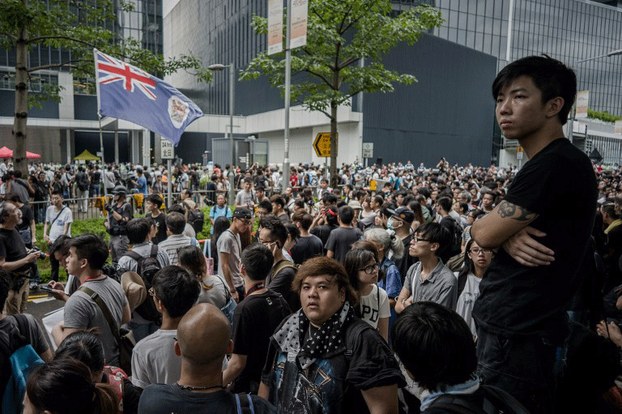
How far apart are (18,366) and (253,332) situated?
1539mm

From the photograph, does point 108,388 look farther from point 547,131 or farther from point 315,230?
point 315,230

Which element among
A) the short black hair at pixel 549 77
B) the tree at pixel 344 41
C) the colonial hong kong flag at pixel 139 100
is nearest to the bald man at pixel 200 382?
the short black hair at pixel 549 77

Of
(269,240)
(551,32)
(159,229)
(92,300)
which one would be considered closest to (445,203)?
(269,240)

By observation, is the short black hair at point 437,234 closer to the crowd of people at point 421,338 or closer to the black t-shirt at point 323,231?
the crowd of people at point 421,338

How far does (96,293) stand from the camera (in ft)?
12.4

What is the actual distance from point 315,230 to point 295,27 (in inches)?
228

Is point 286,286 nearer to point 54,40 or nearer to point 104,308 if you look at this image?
point 104,308

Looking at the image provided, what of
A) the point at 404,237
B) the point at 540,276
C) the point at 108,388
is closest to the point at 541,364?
the point at 540,276

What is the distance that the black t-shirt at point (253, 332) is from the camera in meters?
3.51

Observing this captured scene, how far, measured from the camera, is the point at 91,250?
3.95 metres

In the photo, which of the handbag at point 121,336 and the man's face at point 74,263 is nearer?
the handbag at point 121,336

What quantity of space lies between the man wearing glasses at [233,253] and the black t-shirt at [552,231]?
4.60 meters

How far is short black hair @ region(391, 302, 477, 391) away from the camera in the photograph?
6.39 ft

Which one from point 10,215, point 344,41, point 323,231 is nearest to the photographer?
point 10,215
